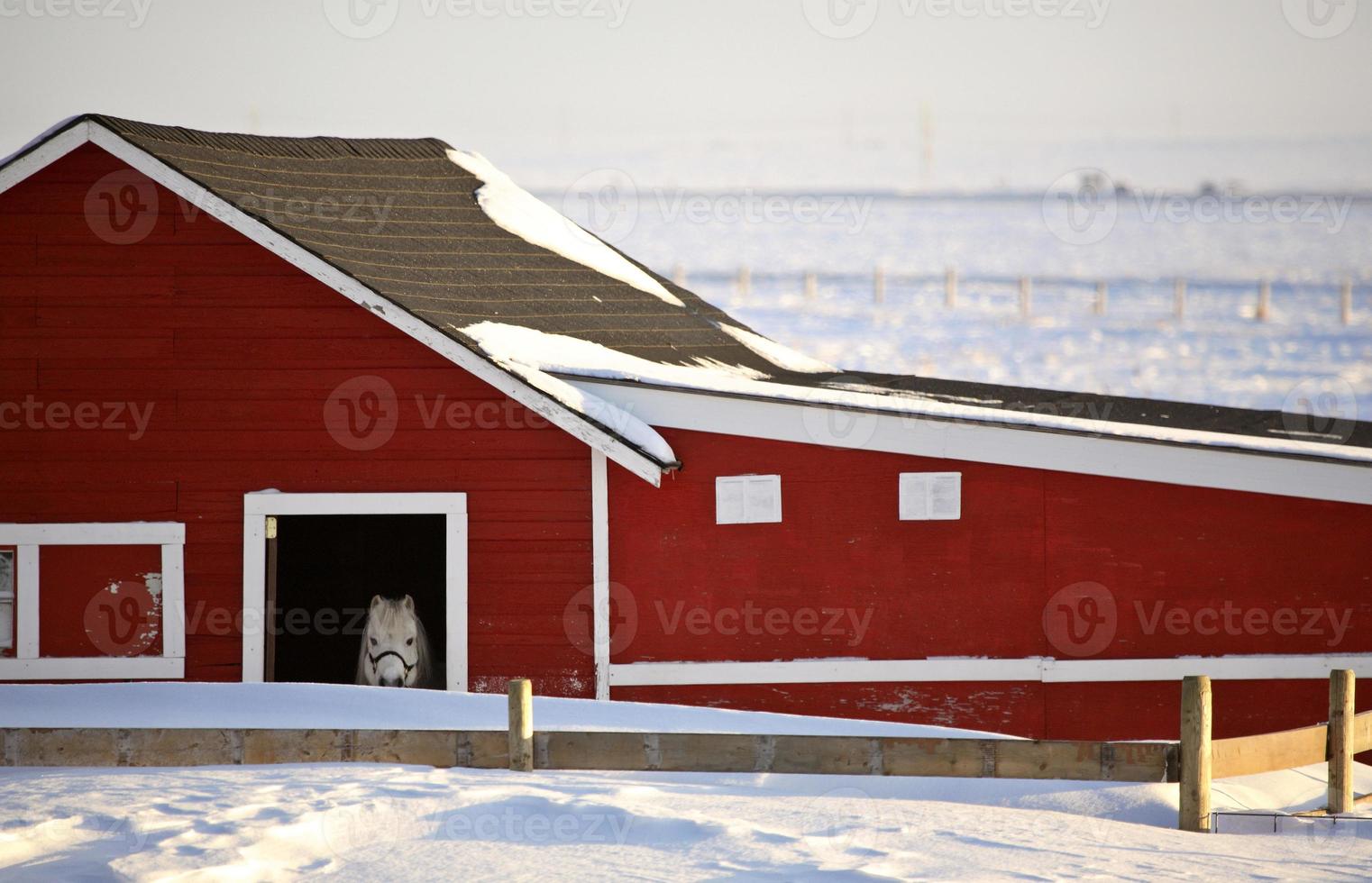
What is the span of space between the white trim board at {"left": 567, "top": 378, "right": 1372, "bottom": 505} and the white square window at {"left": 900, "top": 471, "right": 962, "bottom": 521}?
0.17m

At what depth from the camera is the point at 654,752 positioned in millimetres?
7719

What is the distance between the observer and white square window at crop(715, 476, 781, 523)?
36.0 ft

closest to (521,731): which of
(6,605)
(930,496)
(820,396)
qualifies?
(930,496)

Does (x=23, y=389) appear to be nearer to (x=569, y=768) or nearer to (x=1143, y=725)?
(x=569, y=768)

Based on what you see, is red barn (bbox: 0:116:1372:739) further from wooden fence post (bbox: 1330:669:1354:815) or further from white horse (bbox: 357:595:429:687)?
wooden fence post (bbox: 1330:669:1354:815)

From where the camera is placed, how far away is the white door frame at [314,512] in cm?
1099


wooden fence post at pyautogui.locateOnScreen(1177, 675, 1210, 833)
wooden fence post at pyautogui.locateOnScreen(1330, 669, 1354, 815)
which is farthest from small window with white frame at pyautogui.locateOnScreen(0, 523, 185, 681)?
wooden fence post at pyautogui.locateOnScreen(1330, 669, 1354, 815)

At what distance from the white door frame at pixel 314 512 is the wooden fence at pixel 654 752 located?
3105mm

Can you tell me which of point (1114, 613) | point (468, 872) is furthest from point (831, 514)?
point (468, 872)

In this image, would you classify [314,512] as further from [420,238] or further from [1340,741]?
[1340,741]

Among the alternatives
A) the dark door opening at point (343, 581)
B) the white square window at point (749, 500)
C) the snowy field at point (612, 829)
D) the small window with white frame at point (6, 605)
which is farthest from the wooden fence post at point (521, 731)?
the dark door opening at point (343, 581)

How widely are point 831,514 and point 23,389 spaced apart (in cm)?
613

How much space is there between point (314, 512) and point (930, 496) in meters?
4.62

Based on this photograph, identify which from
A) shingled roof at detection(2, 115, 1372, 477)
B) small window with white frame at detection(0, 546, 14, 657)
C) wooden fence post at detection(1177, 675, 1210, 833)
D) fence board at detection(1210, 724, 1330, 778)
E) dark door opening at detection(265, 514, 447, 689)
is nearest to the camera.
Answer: wooden fence post at detection(1177, 675, 1210, 833)
